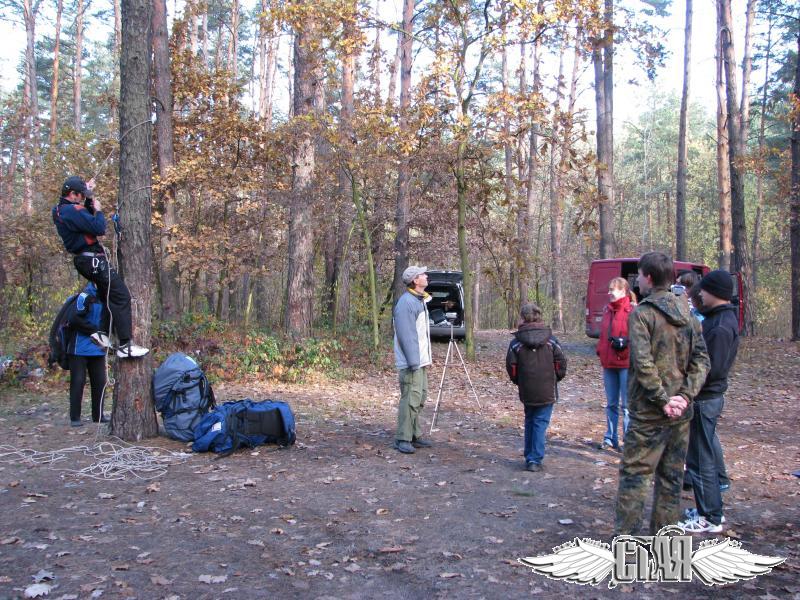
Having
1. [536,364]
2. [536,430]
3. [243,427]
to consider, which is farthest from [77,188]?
[536,430]

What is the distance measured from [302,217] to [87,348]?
23.1 feet

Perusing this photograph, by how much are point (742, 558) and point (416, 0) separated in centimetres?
2076

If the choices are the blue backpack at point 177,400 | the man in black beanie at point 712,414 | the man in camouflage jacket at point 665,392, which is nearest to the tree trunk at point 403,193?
the blue backpack at point 177,400

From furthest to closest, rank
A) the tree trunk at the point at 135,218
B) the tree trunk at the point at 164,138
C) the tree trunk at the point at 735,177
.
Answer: the tree trunk at the point at 735,177
the tree trunk at the point at 164,138
the tree trunk at the point at 135,218

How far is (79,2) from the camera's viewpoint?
105ft

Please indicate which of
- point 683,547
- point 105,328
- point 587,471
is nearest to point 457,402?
point 587,471

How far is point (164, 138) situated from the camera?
48.7 ft

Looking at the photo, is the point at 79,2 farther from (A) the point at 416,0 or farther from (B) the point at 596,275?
(B) the point at 596,275

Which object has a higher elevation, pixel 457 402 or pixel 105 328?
pixel 105 328

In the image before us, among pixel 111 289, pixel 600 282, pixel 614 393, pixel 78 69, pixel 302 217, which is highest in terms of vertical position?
pixel 78 69

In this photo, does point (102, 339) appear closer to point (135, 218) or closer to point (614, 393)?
point (135, 218)

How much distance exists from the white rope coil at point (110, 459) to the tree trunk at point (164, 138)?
8.47 meters

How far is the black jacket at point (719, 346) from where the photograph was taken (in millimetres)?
4660

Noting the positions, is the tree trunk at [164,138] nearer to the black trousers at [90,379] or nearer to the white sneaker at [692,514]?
the black trousers at [90,379]
